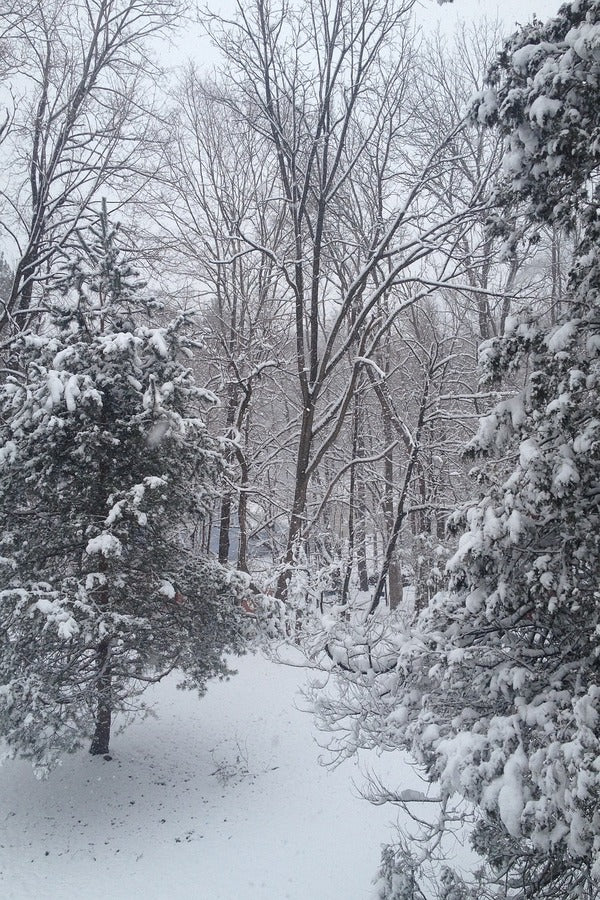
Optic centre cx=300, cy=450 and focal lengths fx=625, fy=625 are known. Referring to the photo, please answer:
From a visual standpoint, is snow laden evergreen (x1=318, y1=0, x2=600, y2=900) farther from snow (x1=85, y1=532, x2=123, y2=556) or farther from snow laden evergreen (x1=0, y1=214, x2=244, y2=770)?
snow laden evergreen (x1=0, y1=214, x2=244, y2=770)

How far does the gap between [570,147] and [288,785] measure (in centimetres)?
819

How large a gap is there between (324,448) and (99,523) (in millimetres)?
7180

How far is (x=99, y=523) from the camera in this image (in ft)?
24.1

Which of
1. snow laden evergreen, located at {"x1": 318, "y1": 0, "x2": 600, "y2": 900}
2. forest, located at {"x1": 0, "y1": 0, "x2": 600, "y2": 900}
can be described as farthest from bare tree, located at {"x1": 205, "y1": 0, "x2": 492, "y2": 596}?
snow laden evergreen, located at {"x1": 318, "y1": 0, "x2": 600, "y2": 900}

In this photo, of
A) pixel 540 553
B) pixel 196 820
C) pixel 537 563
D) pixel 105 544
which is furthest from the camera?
pixel 196 820

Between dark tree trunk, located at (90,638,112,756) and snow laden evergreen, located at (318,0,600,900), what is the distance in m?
4.12

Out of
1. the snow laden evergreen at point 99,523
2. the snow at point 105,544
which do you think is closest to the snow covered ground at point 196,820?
the snow laden evergreen at point 99,523

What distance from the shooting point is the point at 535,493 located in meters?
3.58

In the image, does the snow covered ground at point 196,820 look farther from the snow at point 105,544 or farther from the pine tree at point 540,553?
the snow at point 105,544

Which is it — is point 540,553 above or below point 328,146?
below

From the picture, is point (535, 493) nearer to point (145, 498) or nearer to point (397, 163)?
point (145, 498)

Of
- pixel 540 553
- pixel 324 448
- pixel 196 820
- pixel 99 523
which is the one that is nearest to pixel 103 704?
pixel 196 820

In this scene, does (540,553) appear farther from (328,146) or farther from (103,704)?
(328,146)

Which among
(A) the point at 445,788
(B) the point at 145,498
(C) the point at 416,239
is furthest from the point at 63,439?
(C) the point at 416,239
